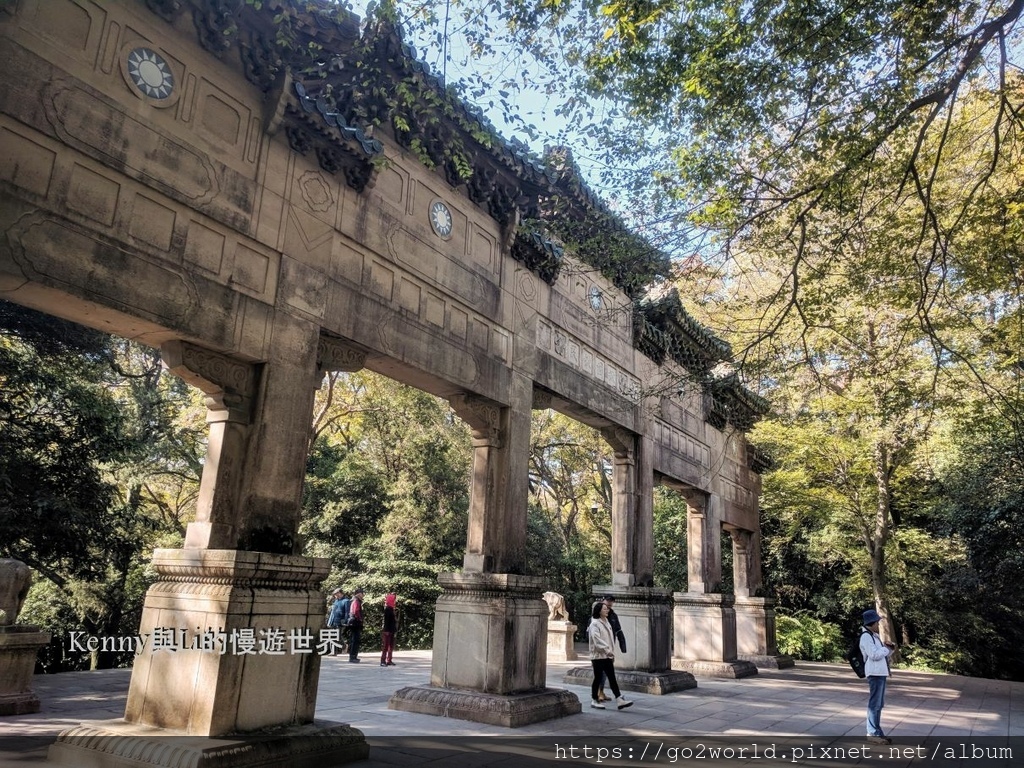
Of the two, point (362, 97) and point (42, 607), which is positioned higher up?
point (362, 97)

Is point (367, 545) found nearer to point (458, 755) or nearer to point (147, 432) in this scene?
point (147, 432)

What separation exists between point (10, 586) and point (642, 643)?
8716mm

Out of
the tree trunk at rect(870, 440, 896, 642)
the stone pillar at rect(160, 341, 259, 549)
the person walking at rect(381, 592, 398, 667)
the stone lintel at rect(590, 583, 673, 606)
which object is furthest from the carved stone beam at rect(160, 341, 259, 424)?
the tree trunk at rect(870, 440, 896, 642)

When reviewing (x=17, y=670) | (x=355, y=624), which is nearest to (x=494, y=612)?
(x=17, y=670)

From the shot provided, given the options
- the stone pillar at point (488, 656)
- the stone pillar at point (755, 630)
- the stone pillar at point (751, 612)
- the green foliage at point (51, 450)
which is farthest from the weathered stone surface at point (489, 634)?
the stone pillar at point (755, 630)

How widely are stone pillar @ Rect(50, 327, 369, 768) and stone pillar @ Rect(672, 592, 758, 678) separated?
10.5 meters

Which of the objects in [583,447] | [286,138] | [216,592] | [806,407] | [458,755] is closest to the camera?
[216,592]

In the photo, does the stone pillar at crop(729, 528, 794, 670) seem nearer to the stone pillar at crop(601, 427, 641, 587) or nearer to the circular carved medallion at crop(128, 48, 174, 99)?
the stone pillar at crop(601, 427, 641, 587)

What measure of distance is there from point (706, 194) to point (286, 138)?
4.21 m

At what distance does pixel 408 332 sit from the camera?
299 inches

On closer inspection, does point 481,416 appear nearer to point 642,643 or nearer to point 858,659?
point 858,659

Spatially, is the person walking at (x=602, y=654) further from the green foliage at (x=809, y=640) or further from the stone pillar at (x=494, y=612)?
the green foliage at (x=809, y=640)

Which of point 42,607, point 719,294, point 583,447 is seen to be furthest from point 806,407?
point 42,607

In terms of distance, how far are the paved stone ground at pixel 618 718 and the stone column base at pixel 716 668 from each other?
0.39 meters
